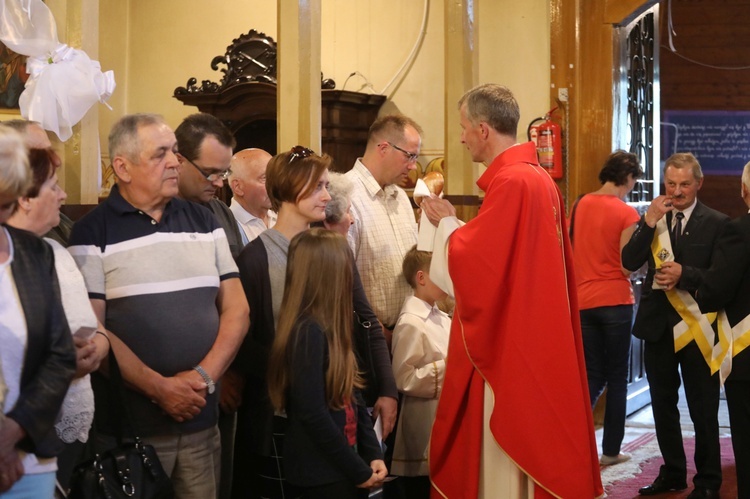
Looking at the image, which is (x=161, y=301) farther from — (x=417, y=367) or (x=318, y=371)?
(x=417, y=367)

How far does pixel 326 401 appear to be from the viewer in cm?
305

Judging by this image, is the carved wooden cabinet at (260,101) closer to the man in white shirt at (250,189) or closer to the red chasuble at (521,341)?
the man in white shirt at (250,189)

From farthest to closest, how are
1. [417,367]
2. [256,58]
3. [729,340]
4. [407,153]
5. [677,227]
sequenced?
[256,58], [677,227], [729,340], [407,153], [417,367]

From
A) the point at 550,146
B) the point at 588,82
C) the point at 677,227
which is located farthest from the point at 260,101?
the point at 677,227

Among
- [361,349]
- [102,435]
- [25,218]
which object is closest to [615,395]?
[361,349]

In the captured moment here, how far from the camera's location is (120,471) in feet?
8.51

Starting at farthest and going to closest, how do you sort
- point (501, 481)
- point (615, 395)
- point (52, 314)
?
1. point (615, 395)
2. point (501, 481)
3. point (52, 314)

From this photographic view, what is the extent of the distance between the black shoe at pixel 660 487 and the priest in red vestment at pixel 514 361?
1.65 metres

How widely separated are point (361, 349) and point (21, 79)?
1.66 m

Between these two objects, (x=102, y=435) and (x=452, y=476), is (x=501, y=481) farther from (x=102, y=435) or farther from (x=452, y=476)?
(x=102, y=435)

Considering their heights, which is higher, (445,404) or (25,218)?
(25,218)

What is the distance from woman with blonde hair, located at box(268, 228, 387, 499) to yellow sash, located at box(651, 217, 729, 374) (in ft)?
8.09

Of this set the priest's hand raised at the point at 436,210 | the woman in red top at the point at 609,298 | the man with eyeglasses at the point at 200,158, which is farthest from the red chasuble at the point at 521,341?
the woman in red top at the point at 609,298

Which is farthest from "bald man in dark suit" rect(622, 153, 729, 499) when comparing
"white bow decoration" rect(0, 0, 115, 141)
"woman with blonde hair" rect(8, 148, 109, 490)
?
"woman with blonde hair" rect(8, 148, 109, 490)
